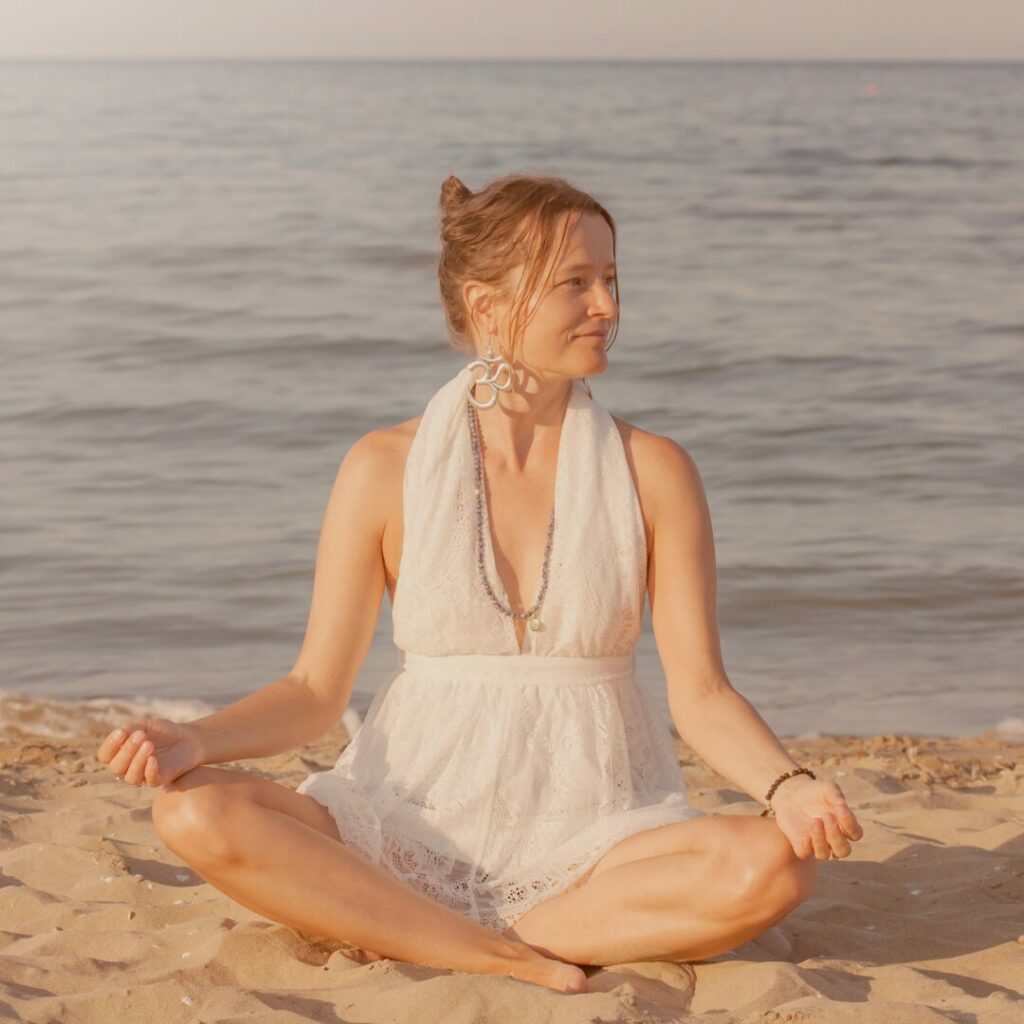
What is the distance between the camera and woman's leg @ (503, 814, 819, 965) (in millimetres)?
3014

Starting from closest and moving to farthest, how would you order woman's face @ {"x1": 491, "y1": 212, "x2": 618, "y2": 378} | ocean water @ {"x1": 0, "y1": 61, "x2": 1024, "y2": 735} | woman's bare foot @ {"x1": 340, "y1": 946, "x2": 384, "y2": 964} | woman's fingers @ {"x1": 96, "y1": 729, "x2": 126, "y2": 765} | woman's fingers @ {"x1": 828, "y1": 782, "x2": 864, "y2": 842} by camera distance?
woman's fingers @ {"x1": 828, "y1": 782, "x2": 864, "y2": 842}, woman's fingers @ {"x1": 96, "y1": 729, "x2": 126, "y2": 765}, woman's bare foot @ {"x1": 340, "y1": 946, "x2": 384, "y2": 964}, woman's face @ {"x1": 491, "y1": 212, "x2": 618, "y2": 378}, ocean water @ {"x1": 0, "y1": 61, "x2": 1024, "y2": 735}

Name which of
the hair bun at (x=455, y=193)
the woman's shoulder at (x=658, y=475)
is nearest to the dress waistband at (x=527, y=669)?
the woman's shoulder at (x=658, y=475)

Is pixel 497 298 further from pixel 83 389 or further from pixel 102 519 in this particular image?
pixel 83 389

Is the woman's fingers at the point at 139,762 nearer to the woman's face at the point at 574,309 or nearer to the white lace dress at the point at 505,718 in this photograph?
the white lace dress at the point at 505,718

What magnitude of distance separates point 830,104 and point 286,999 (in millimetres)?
46783

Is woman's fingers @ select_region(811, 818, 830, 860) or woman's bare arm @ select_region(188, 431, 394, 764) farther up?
woman's bare arm @ select_region(188, 431, 394, 764)

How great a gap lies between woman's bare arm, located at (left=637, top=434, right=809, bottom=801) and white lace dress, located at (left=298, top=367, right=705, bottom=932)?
0.19ft

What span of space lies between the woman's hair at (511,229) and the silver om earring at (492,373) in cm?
4

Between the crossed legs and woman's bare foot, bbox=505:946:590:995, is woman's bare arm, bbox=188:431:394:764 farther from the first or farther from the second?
woman's bare foot, bbox=505:946:590:995

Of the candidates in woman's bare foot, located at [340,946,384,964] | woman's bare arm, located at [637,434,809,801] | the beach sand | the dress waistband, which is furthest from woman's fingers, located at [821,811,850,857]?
woman's bare foot, located at [340,946,384,964]

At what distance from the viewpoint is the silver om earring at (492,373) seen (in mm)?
3467

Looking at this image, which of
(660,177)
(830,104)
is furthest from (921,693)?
(830,104)

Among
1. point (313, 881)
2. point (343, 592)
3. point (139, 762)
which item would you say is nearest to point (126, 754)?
point (139, 762)

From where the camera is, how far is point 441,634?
3375mm
